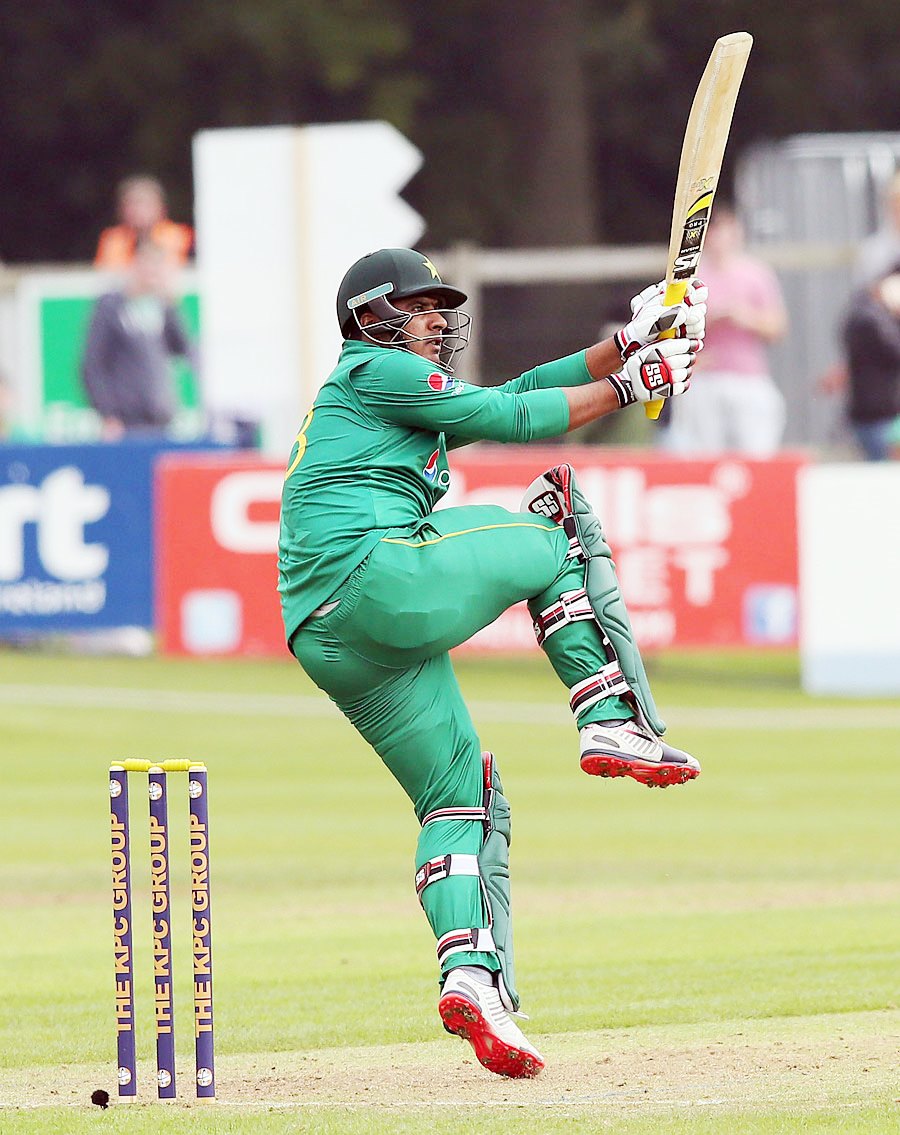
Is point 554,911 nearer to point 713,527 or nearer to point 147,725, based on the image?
point 147,725

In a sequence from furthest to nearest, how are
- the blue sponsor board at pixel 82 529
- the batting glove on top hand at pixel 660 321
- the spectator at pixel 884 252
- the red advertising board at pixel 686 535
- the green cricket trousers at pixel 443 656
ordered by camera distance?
the blue sponsor board at pixel 82 529 → the spectator at pixel 884 252 → the red advertising board at pixel 686 535 → the batting glove on top hand at pixel 660 321 → the green cricket trousers at pixel 443 656

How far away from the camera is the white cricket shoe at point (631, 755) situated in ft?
22.2

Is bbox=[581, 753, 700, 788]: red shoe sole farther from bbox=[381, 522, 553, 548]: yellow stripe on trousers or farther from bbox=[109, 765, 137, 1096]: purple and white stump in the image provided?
bbox=[109, 765, 137, 1096]: purple and white stump

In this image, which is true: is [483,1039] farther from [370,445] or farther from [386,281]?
[386,281]

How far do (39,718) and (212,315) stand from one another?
2.66 meters

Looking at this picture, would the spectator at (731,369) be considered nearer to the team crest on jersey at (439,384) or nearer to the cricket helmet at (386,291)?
the cricket helmet at (386,291)

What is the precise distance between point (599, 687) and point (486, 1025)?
3.18 ft

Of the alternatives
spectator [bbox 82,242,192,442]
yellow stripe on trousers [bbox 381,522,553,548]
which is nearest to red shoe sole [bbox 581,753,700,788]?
yellow stripe on trousers [bbox 381,522,553,548]

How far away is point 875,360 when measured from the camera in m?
17.5

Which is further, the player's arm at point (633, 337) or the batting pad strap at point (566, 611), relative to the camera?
the batting pad strap at point (566, 611)

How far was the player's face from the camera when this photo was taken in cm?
689

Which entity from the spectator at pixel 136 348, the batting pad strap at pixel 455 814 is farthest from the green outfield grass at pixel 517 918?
the spectator at pixel 136 348

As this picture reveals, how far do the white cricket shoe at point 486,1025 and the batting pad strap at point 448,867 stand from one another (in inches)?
10.8

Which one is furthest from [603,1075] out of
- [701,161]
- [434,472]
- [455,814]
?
[701,161]
